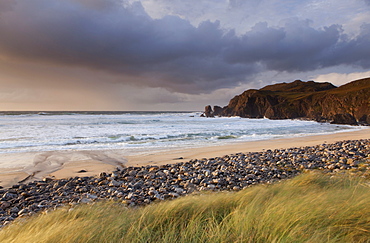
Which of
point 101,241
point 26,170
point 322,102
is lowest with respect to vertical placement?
point 26,170

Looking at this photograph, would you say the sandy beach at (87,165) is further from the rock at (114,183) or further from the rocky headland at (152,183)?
the rock at (114,183)

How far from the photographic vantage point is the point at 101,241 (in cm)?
239

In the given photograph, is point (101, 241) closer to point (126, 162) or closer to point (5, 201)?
point (5, 201)

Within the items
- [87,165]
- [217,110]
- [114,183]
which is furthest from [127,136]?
[217,110]

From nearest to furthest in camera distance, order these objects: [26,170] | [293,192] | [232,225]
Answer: [232,225], [293,192], [26,170]

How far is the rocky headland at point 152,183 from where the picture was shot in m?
4.96

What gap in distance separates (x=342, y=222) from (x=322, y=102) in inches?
3013

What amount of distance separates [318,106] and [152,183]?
75.8 metres

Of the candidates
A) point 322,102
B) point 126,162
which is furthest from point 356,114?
point 126,162

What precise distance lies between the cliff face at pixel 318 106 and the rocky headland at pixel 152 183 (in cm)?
4186

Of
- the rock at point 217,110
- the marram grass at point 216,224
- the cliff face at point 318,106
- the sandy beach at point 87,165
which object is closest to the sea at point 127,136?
the sandy beach at point 87,165

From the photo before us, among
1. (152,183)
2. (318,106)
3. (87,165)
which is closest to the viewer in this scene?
(152,183)

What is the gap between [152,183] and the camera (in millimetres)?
6230

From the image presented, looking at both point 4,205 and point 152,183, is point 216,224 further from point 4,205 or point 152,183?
point 4,205
